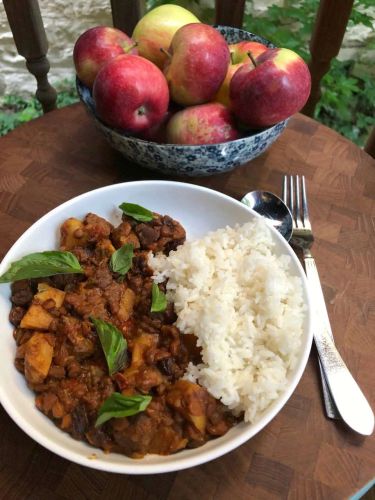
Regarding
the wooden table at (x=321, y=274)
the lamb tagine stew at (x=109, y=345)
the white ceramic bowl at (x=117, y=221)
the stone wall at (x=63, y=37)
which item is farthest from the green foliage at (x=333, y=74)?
the lamb tagine stew at (x=109, y=345)

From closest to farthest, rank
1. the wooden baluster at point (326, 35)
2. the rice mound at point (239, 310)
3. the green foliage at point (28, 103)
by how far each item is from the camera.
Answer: the rice mound at point (239, 310)
the wooden baluster at point (326, 35)
the green foliage at point (28, 103)

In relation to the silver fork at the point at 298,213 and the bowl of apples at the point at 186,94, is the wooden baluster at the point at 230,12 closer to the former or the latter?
the bowl of apples at the point at 186,94

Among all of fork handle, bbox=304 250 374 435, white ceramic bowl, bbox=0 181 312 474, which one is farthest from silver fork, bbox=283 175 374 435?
white ceramic bowl, bbox=0 181 312 474

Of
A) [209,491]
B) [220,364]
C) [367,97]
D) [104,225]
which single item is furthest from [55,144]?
[367,97]

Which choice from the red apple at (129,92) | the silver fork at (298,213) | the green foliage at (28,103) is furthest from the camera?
the green foliage at (28,103)

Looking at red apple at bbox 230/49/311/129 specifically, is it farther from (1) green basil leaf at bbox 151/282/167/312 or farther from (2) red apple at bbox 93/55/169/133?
(1) green basil leaf at bbox 151/282/167/312

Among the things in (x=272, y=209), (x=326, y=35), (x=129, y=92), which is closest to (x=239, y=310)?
(x=272, y=209)
